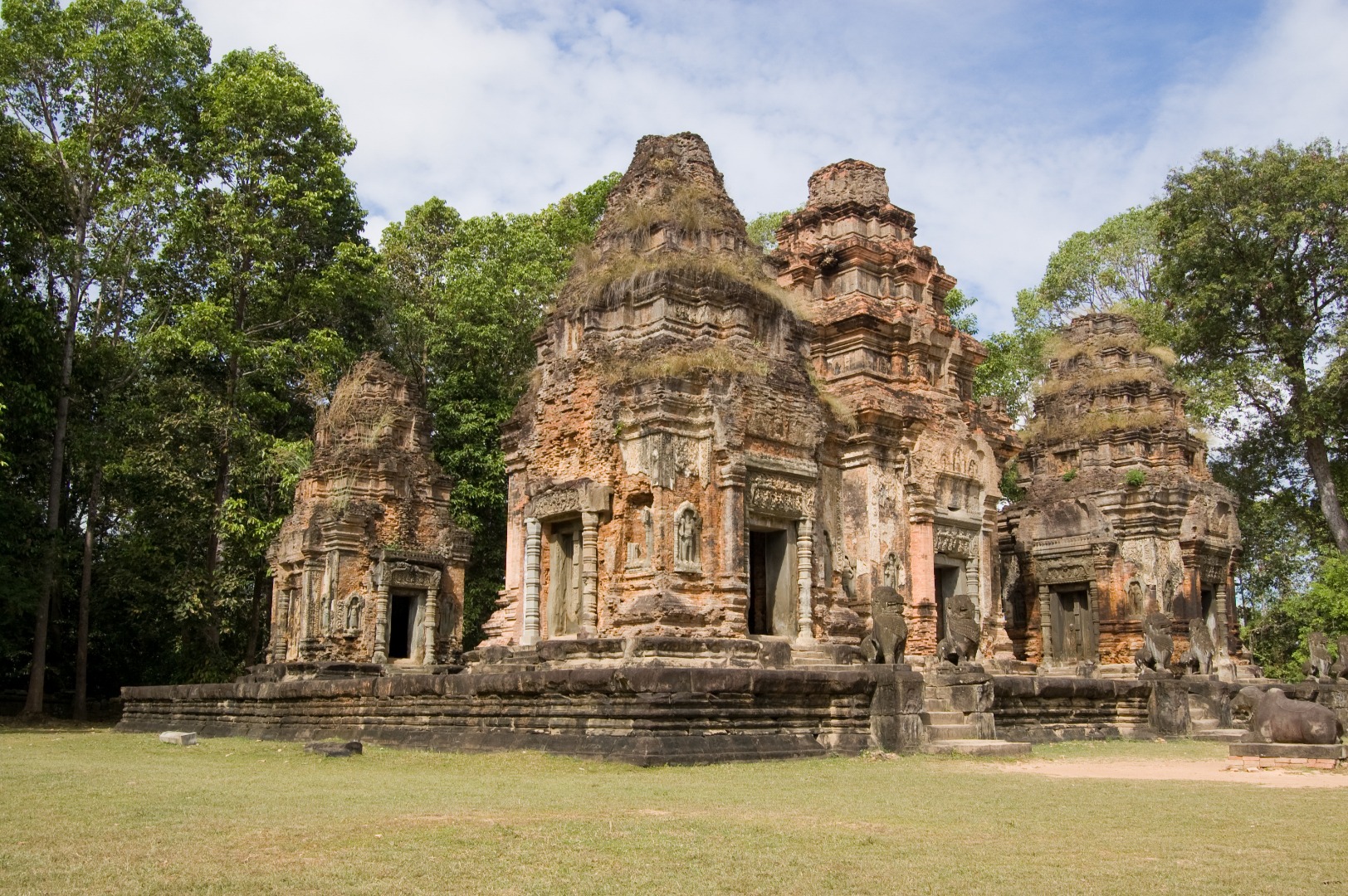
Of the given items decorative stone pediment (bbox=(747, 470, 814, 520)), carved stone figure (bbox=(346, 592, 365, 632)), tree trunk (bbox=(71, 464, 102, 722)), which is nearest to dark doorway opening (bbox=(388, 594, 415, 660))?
carved stone figure (bbox=(346, 592, 365, 632))

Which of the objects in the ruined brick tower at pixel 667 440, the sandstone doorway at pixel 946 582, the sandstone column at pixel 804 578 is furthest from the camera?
the sandstone doorway at pixel 946 582

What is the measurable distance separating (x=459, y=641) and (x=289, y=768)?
12297 mm

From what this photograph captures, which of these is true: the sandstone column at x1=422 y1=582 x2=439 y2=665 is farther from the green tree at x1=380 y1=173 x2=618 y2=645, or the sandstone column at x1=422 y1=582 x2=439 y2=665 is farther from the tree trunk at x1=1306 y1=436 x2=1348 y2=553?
the tree trunk at x1=1306 y1=436 x2=1348 y2=553

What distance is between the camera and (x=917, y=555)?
63.8 ft

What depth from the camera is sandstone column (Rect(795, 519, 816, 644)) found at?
1577cm

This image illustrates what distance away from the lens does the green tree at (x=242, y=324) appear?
24.8 metres

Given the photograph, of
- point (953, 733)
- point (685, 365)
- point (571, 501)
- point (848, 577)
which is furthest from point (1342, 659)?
point (571, 501)

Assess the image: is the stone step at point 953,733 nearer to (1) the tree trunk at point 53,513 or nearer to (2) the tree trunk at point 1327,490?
(1) the tree trunk at point 53,513

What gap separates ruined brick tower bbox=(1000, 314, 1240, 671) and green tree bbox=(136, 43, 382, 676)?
51.0ft

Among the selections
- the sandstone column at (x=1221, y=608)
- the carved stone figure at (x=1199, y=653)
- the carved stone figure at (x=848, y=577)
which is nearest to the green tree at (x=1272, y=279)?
the sandstone column at (x=1221, y=608)

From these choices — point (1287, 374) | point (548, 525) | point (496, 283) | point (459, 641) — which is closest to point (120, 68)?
point (496, 283)

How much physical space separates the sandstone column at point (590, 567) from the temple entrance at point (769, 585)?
2145 millimetres

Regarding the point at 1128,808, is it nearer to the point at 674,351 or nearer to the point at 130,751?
the point at 674,351

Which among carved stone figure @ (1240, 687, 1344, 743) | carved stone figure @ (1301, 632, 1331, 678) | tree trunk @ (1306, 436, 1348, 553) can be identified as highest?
tree trunk @ (1306, 436, 1348, 553)
